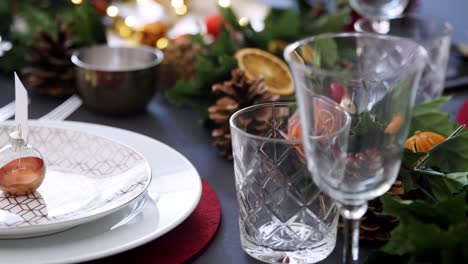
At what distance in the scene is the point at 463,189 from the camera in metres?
0.71

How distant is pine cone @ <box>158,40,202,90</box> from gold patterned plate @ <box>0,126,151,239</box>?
1.15ft

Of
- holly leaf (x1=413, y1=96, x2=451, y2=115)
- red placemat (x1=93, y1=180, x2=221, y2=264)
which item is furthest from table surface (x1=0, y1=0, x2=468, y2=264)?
holly leaf (x1=413, y1=96, x2=451, y2=115)

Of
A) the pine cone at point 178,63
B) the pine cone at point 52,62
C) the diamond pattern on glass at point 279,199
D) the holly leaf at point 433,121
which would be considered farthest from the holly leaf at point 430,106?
the pine cone at point 52,62

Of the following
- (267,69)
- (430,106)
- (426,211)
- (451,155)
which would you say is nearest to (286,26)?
(267,69)

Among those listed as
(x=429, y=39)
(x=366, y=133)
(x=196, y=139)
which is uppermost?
(x=366, y=133)

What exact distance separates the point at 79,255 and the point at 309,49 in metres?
0.27

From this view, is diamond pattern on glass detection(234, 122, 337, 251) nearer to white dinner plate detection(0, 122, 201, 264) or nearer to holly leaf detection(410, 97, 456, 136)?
white dinner plate detection(0, 122, 201, 264)

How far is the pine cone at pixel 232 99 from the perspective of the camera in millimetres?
994

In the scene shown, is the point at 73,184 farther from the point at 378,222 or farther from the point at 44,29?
the point at 44,29

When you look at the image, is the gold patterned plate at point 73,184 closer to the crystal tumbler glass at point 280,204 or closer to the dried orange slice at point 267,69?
the crystal tumbler glass at point 280,204

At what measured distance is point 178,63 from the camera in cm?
122

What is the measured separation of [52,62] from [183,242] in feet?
1.84

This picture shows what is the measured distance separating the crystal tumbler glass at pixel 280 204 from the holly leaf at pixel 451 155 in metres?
0.12

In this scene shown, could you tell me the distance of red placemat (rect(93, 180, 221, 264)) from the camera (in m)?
0.72
